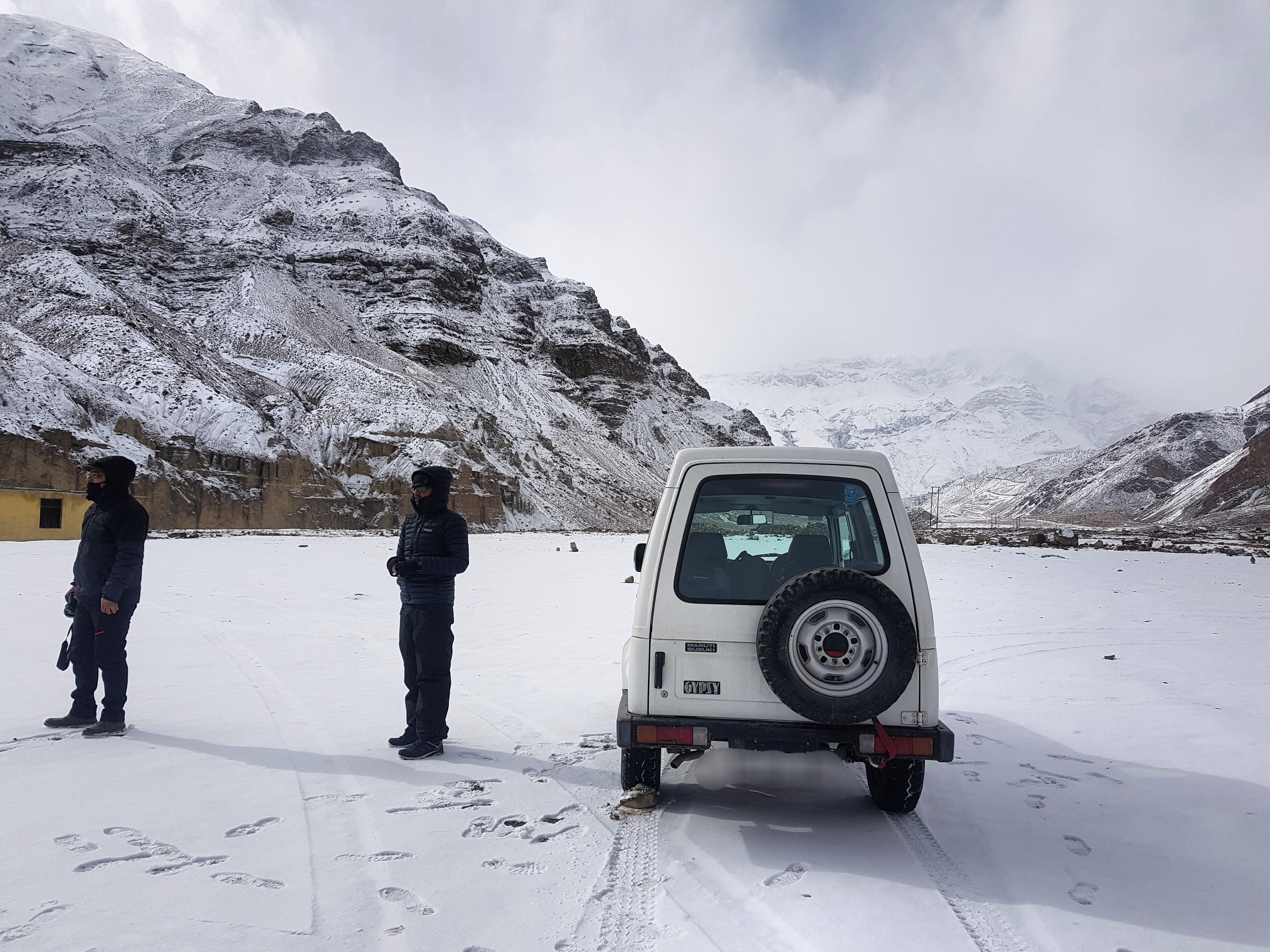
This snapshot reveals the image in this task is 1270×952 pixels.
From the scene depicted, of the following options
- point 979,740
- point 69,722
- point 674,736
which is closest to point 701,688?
point 674,736

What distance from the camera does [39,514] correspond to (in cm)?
3219

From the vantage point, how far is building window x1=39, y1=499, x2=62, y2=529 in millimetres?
32250

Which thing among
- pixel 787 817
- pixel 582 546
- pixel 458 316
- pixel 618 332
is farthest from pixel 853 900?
pixel 618 332

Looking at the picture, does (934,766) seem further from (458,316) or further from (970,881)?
(458,316)

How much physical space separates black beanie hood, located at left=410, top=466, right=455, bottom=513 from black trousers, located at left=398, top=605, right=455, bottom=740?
0.74 m

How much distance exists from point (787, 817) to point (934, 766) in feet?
5.39

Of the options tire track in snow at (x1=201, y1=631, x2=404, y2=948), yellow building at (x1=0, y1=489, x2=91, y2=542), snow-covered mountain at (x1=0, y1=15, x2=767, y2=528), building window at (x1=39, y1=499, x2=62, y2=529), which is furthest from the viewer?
snow-covered mountain at (x1=0, y1=15, x2=767, y2=528)

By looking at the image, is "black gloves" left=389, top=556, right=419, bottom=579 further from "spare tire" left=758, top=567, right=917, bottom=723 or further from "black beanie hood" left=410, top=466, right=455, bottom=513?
"spare tire" left=758, top=567, right=917, bottom=723

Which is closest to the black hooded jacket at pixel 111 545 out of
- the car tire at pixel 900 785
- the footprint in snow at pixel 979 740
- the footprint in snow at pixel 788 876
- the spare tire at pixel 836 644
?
the spare tire at pixel 836 644

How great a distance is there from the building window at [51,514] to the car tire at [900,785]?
38560mm

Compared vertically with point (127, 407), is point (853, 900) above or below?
below

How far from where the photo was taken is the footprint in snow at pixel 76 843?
3789 millimetres

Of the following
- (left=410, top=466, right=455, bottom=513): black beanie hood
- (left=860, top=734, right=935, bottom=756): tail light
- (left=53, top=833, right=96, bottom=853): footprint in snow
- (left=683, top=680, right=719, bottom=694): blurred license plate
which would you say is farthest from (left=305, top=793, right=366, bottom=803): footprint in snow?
(left=860, top=734, right=935, bottom=756): tail light

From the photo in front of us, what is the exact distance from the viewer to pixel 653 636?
160 inches
